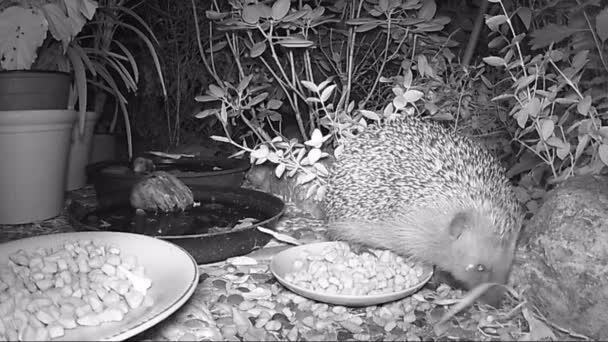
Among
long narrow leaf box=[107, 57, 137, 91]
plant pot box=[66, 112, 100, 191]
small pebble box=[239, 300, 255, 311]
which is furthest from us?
plant pot box=[66, 112, 100, 191]

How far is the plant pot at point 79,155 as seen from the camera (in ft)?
9.20

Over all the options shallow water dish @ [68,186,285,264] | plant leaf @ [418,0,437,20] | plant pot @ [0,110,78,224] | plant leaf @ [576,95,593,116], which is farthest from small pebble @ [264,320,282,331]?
plant leaf @ [418,0,437,20]

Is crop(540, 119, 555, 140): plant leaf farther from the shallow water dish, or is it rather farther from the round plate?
the shallow water dish

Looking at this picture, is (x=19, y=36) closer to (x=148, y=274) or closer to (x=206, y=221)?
(x=206, y=221)

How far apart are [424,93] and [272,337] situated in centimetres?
133

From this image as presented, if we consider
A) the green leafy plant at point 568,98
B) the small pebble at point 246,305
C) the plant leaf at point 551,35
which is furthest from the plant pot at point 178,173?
the plant leaf at point 551,35

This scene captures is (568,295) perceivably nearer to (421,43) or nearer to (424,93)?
(424,93)

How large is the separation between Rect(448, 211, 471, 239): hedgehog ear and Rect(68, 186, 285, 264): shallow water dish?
613 mm

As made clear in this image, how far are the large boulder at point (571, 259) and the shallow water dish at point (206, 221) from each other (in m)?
0.85

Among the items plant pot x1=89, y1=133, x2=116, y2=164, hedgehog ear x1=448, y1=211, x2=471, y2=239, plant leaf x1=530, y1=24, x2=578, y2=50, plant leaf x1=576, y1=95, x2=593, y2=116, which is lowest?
plant pot x1=89, y1=133, x2=116, y2=164

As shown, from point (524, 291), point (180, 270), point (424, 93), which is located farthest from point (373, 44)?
point (180, 270)

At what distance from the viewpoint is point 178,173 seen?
8.34 ft

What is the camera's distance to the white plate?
4.02 feet

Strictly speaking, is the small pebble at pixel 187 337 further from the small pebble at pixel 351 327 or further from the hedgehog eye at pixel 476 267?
the hedgehog eye at pixel 476 267
